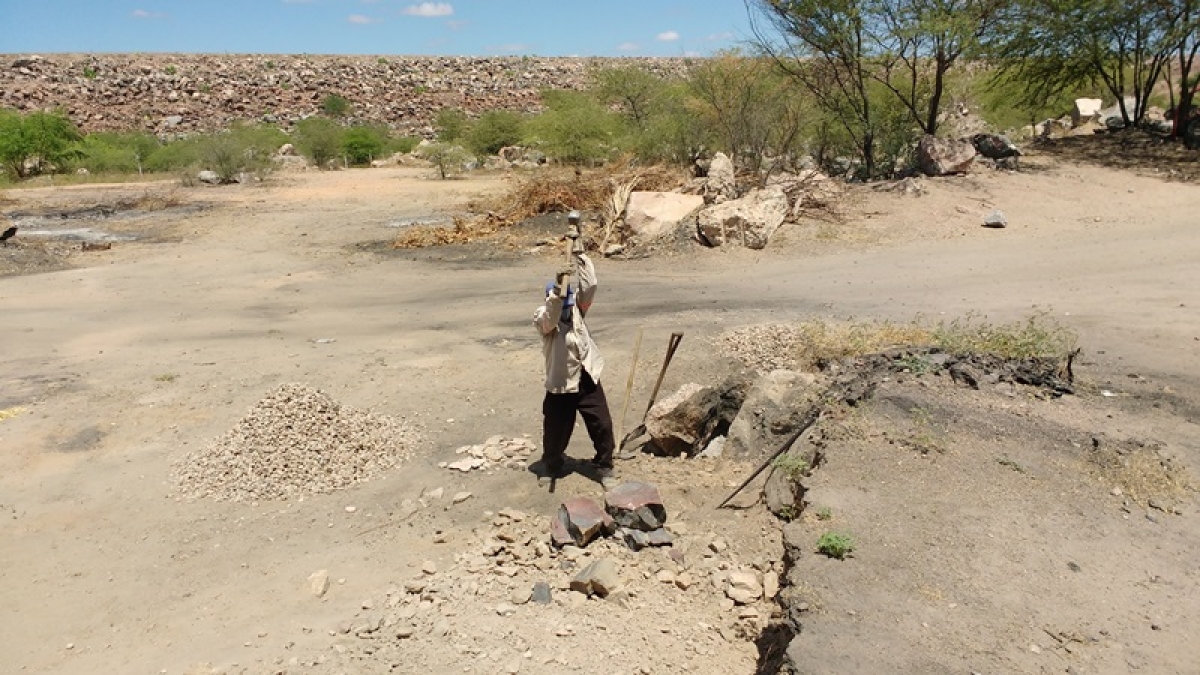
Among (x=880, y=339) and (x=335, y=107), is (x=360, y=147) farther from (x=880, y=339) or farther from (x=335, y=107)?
(x=880, y=339)

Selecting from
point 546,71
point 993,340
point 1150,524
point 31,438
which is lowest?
point 31,438

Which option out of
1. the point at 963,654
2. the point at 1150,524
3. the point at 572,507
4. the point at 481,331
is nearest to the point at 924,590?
the point at 963,654

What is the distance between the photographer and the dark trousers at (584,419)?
6.12 m

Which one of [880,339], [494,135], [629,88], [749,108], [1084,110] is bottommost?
[880,339]

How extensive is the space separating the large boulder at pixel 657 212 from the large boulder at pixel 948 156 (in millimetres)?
4692

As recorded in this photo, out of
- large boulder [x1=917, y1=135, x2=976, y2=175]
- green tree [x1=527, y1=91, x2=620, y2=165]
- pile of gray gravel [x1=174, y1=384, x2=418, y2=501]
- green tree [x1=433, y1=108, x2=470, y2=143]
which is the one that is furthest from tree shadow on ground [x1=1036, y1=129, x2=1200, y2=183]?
green tree [x1=433, y1=108, x2=470, y2=143]

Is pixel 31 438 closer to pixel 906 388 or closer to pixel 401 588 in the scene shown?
pixel 401 588

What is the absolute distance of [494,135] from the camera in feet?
109

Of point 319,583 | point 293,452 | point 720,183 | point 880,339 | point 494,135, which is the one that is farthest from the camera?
point 494,135

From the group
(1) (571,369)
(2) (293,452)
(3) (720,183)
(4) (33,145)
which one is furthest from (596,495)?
(4) (33,145)

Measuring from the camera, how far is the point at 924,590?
4.29m

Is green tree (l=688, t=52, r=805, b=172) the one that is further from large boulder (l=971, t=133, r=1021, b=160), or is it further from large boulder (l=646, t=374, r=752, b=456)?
large boulder (l=646, t=374, r=752, b=456)

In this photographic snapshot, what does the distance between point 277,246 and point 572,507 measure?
12.4 metres

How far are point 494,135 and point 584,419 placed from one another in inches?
1124
